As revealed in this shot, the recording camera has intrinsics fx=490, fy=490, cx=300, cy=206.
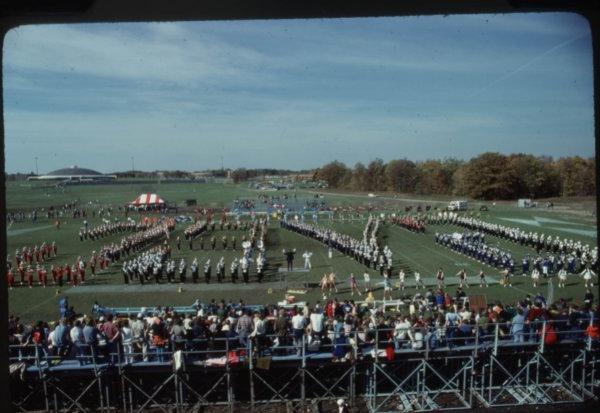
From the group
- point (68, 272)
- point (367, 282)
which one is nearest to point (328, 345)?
point (367, 282)

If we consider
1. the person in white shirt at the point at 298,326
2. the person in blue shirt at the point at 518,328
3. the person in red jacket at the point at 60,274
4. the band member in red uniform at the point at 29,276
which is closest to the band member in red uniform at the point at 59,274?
the person in red jacket at the point at 60,274

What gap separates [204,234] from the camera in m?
12.2

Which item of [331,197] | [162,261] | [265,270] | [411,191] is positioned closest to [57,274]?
[162,261]

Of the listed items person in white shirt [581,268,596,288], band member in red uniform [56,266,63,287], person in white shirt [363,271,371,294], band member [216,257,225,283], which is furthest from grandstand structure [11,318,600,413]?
band member [216,257,225,283]

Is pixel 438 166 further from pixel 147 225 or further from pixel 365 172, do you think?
pixel 147 225

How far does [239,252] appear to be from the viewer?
42.1ft

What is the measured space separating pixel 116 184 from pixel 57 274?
173 inches

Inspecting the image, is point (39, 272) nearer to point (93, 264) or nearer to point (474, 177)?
point (93, 264)

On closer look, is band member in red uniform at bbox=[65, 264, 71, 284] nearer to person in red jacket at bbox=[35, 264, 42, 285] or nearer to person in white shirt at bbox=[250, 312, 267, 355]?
person in red jacket at bbox=[35, 264, 42, 285]

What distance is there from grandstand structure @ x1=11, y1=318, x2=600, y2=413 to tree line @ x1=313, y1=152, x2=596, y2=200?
6.86 ft

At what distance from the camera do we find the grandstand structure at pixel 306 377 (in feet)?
16.1

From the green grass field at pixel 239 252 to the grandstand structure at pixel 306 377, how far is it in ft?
6.57

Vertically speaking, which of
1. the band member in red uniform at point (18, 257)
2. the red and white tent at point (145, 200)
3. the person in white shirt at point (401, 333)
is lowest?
the person in white shirt at point (401, 333)

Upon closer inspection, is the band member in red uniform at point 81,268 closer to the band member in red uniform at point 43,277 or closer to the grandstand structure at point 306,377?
the band member in red uniform at point 43,277
